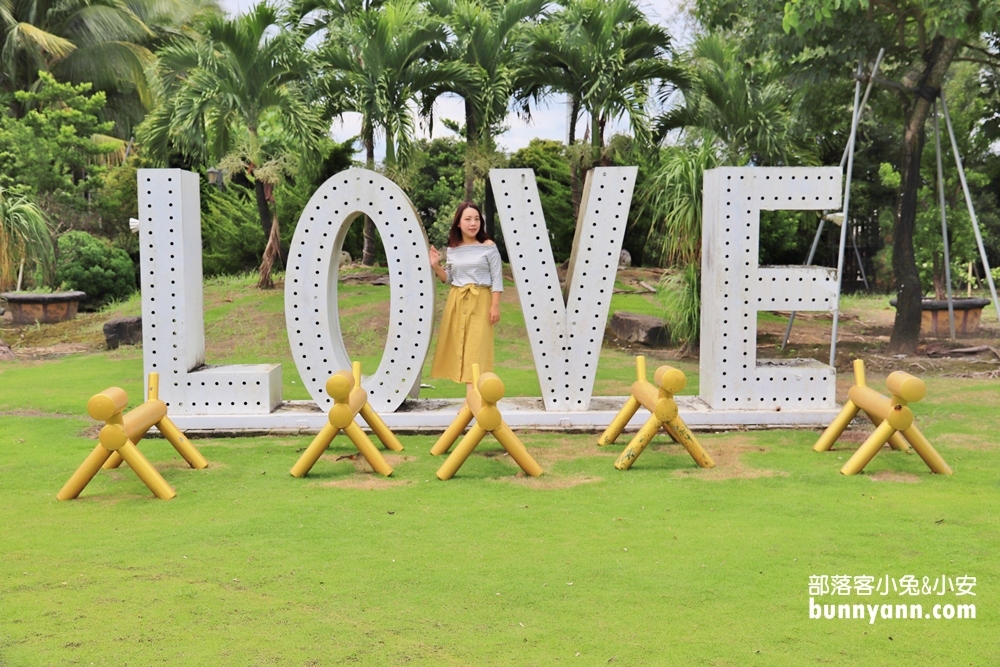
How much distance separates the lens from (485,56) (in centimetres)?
1655

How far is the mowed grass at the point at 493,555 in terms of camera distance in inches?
139

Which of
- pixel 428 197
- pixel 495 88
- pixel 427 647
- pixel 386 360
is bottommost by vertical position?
pixel 427 647

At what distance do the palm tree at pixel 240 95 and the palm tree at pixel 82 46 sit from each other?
1104 centimetres

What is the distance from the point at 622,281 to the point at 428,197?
617 cm

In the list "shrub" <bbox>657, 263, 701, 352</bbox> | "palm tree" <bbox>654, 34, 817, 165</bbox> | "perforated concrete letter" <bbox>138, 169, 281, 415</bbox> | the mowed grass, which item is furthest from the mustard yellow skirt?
"palm tree" <bbox>654, 34, 817, 165</bbox>

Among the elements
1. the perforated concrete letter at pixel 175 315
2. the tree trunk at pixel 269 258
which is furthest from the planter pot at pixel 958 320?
the tree trunk at pixel 269 258

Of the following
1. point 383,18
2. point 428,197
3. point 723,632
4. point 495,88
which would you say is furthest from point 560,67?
point 723,632

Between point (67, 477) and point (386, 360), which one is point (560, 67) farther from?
point (67, 477)

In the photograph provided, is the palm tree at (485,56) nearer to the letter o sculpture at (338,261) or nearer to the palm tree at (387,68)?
the palm tree at (387,68)

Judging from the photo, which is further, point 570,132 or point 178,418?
point 570,132

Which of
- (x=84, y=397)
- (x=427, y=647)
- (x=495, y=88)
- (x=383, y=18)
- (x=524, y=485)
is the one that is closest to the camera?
(x=427, y=647)

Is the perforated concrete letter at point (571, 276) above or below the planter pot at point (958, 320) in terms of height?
above

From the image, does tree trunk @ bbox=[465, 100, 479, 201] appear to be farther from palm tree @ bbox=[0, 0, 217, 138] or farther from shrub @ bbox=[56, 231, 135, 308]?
palm tree @ bbox=[0, 0, 217, 138]

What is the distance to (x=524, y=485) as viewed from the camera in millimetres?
5773
